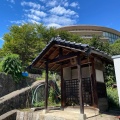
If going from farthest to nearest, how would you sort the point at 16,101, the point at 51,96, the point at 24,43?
the point at 24,43
the point at 51,96
the point at 16,101

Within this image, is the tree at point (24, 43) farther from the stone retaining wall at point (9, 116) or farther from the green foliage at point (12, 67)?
the stone retaining wall at point (9, 116)

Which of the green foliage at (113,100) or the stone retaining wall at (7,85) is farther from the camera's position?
the stone retaining wall at (7,85)

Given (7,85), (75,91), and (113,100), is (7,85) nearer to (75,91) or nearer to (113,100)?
(75,91)

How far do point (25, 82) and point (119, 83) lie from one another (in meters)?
10.0

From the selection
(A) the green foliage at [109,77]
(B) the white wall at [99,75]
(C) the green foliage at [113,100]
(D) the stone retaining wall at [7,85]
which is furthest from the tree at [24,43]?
(B) the white wall at [99,75]

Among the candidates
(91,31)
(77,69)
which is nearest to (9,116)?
(77,69)

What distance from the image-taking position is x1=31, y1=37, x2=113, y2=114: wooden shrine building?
7.68 m

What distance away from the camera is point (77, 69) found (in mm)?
9164

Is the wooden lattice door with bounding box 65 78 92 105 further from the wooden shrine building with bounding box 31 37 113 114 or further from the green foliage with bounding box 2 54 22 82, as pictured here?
the green foliage with bounding box 2 54 22 82

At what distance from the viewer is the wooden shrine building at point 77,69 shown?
25.2ft

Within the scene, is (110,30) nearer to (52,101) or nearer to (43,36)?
(43,36)

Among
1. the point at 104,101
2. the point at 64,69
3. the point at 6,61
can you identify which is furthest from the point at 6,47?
the point at 104,101

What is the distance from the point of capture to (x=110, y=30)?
222 feet

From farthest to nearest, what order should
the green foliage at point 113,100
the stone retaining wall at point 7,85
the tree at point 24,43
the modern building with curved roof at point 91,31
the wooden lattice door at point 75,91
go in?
the modern building with curved roof at point 91,31 → the tree at point 24,43 → the stone retaining wall at point 7,85 → the green foliage at point 113,100 → the wooden lattice door at point 75,91
